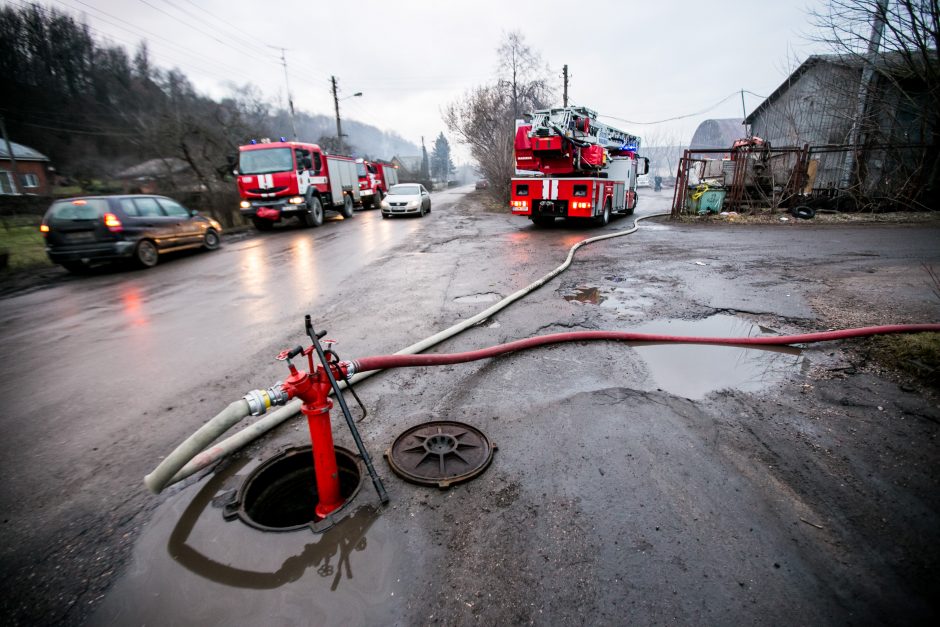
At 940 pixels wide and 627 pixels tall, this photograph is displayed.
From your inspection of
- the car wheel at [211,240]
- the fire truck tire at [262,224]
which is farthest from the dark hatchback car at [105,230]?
the fire truck tire at [262,224]

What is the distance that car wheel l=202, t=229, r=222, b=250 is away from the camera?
11.7m

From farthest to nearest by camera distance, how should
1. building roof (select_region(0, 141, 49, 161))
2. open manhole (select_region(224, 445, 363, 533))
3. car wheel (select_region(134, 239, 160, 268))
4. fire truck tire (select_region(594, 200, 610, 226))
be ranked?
building roof (select_region(0, 141, 49, 161)) → fire truck tire (select_region(594, 200, 610, 226)) → car wheel (select_region(134, 239, 160, 268)) → open manhole (select_region(224, 445, 363, 533))

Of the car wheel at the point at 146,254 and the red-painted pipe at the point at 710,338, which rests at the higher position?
the car wheel at the point at 146,254

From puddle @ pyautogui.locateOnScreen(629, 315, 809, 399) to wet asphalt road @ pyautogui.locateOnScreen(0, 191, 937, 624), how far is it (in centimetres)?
3

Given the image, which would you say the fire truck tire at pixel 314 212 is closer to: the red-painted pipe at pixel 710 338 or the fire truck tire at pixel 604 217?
the fire truck tire at pixel 604 217

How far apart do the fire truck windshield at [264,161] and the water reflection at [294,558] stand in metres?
14.6

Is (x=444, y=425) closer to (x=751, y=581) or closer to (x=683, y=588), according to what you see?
(x=683, y=588)

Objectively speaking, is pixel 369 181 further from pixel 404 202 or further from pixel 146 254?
pixel 146 254

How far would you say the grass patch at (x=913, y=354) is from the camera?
133 inches

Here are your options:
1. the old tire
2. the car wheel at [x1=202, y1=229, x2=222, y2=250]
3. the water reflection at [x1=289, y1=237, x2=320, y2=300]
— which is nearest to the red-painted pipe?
the water reflection at [x1=289, y1=237, x2=320, y2=300]

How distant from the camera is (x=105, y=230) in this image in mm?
8719

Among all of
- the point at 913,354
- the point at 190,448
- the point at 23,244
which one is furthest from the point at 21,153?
the point at 913,354

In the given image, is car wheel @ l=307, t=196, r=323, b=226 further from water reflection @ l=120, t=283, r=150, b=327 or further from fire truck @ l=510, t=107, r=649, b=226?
water reflection @ l=120, t=283, r=150, b=327

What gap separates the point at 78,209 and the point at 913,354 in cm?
1300
